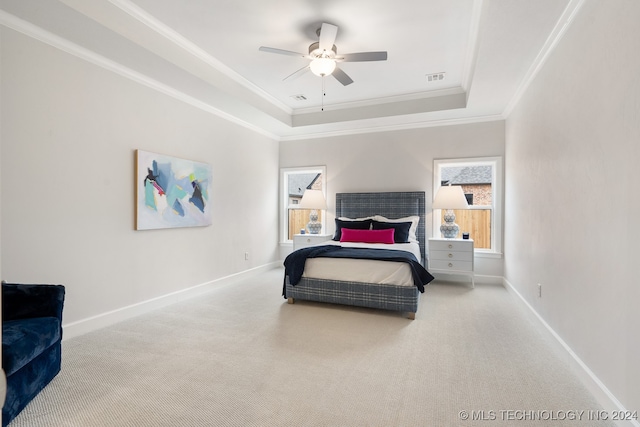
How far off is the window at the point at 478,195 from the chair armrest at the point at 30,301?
188 inches

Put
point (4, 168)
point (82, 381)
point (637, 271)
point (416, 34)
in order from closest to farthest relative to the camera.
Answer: point (637, 271), point (82, 381), point (4, 168), point (416, 34)

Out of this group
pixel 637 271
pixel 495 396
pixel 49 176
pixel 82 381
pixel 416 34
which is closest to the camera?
pixel 637 271

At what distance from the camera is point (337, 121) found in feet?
17.7

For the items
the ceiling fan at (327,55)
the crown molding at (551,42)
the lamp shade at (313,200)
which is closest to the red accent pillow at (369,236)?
the lamp shade at (313,200)

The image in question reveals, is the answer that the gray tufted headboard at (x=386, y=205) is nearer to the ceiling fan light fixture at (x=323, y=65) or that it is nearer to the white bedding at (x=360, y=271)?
the white bedding at (x=360, y=271)

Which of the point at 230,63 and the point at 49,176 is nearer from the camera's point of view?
the point at 49,176

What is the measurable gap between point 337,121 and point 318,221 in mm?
1776

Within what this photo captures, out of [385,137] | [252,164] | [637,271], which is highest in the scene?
[385,137]

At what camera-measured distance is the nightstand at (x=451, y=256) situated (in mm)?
4805

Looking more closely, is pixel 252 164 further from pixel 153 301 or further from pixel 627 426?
pixel 627 426

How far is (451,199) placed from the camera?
488 centimetres

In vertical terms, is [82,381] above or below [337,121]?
below

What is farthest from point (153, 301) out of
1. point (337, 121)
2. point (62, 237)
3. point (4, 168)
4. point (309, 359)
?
point (337, 121)

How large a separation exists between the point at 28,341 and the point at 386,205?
15.1 feet
